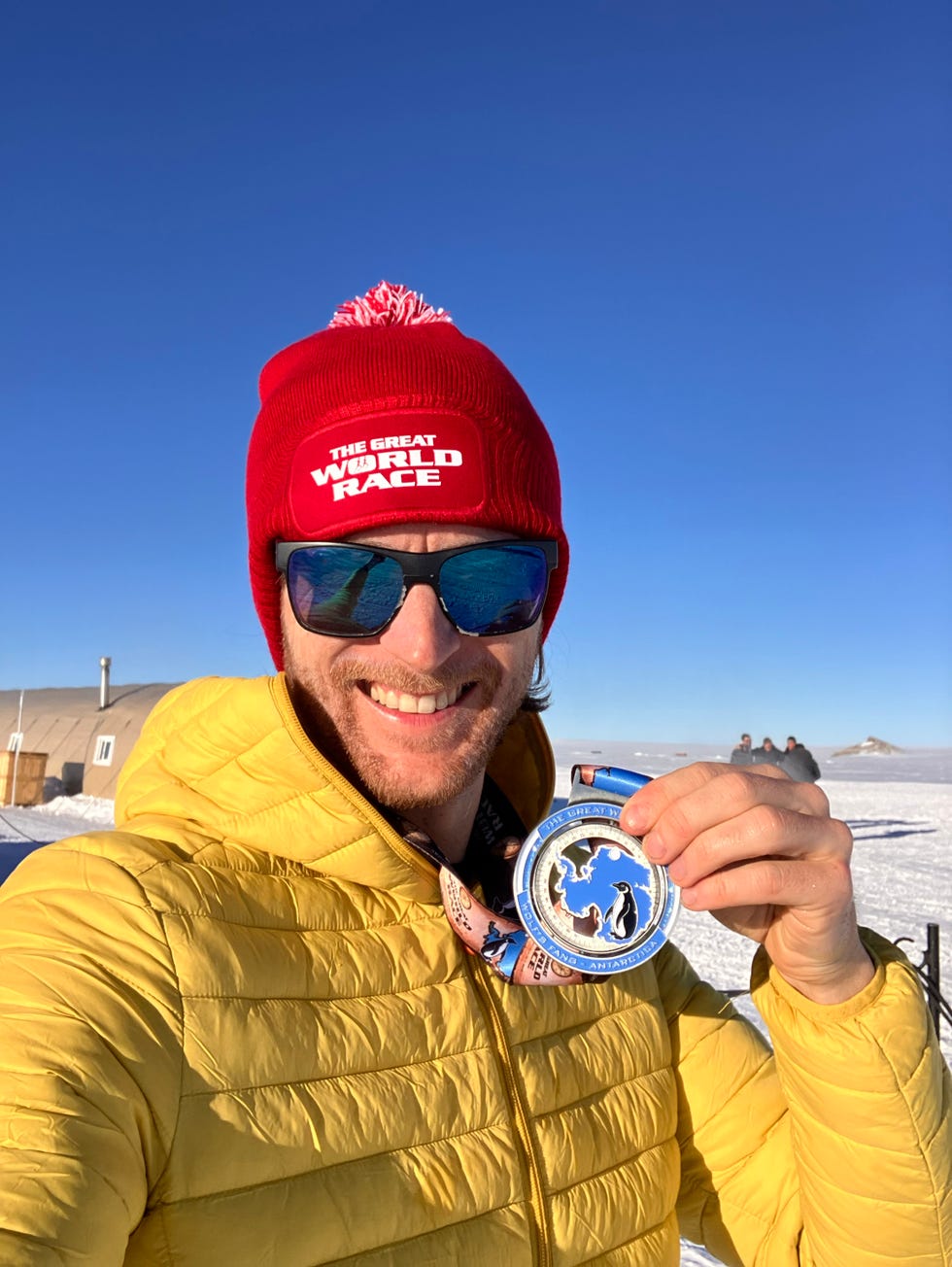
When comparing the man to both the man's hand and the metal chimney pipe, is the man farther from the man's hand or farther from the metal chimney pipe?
the metal chimney pipe

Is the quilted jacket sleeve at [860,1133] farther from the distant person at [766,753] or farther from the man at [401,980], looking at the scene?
the distant person at [766,753]

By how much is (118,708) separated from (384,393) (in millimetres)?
25835

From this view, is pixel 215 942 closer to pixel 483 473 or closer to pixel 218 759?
pixel 218 759

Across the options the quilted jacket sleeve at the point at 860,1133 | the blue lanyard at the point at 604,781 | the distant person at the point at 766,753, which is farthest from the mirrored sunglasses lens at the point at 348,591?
the distant person at the point at 766,753

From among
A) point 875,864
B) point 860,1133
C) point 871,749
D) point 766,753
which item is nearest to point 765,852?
point 860,1133

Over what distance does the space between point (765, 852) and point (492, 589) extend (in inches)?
30.0

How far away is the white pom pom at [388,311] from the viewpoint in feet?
7.28

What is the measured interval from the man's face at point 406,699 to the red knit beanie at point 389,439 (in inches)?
3.8

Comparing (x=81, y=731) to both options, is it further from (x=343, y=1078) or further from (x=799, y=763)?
(x=343, y=1078)

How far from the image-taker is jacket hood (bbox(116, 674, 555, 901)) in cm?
154

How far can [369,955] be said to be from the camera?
5.07 ft

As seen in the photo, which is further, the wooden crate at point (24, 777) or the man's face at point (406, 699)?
the wooden crate at point (24, 777)

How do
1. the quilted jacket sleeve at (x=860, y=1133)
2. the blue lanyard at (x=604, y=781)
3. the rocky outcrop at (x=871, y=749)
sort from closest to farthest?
the quilted jacket sleeve at (x=860, y=1133) → the blue lanyard at (x=604, y=781) → the rocky outcrop at (x=871, y=749)

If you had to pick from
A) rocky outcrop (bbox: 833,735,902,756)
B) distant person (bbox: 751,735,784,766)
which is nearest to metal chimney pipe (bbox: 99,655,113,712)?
distant person (bbox: 751,735,784,766)
